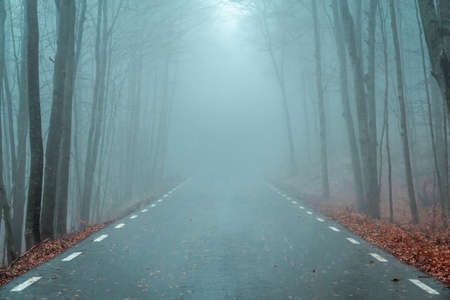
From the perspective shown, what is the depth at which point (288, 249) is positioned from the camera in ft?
30.4

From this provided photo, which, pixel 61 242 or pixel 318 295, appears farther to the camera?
pixel 61 242

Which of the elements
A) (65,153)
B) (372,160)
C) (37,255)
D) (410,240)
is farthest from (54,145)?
(372,160)

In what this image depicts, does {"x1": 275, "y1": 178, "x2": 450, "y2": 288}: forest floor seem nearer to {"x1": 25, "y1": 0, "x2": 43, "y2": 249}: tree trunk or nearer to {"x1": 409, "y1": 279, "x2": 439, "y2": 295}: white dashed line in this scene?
{"x1": 409, "y1": 279, "x2": 439, "y2": 295}: white dashed line

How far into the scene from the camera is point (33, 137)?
10.2m

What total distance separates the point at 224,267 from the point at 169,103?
4004 cm

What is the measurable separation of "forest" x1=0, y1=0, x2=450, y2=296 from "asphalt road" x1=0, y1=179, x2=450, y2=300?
1.45 meters

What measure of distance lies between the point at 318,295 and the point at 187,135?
93.4 meters

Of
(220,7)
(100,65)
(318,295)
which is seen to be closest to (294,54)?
(220,7)

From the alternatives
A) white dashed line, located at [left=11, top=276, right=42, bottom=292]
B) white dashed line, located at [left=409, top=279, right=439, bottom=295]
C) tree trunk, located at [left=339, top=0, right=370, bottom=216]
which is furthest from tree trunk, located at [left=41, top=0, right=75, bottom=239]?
tree trunk, located at [left=339, top=0, right=370, bottom=216]

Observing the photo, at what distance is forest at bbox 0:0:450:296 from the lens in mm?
11102

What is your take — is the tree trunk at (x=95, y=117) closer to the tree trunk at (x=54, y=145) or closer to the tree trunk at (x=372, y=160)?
the tree trunk at (x=54, y=145)

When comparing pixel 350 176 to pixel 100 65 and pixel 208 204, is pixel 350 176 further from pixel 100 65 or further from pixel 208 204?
pixel 100 65

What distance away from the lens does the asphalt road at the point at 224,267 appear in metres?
6.03

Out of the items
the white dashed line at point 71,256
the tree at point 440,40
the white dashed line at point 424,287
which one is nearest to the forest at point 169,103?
the tree at point 440,40
